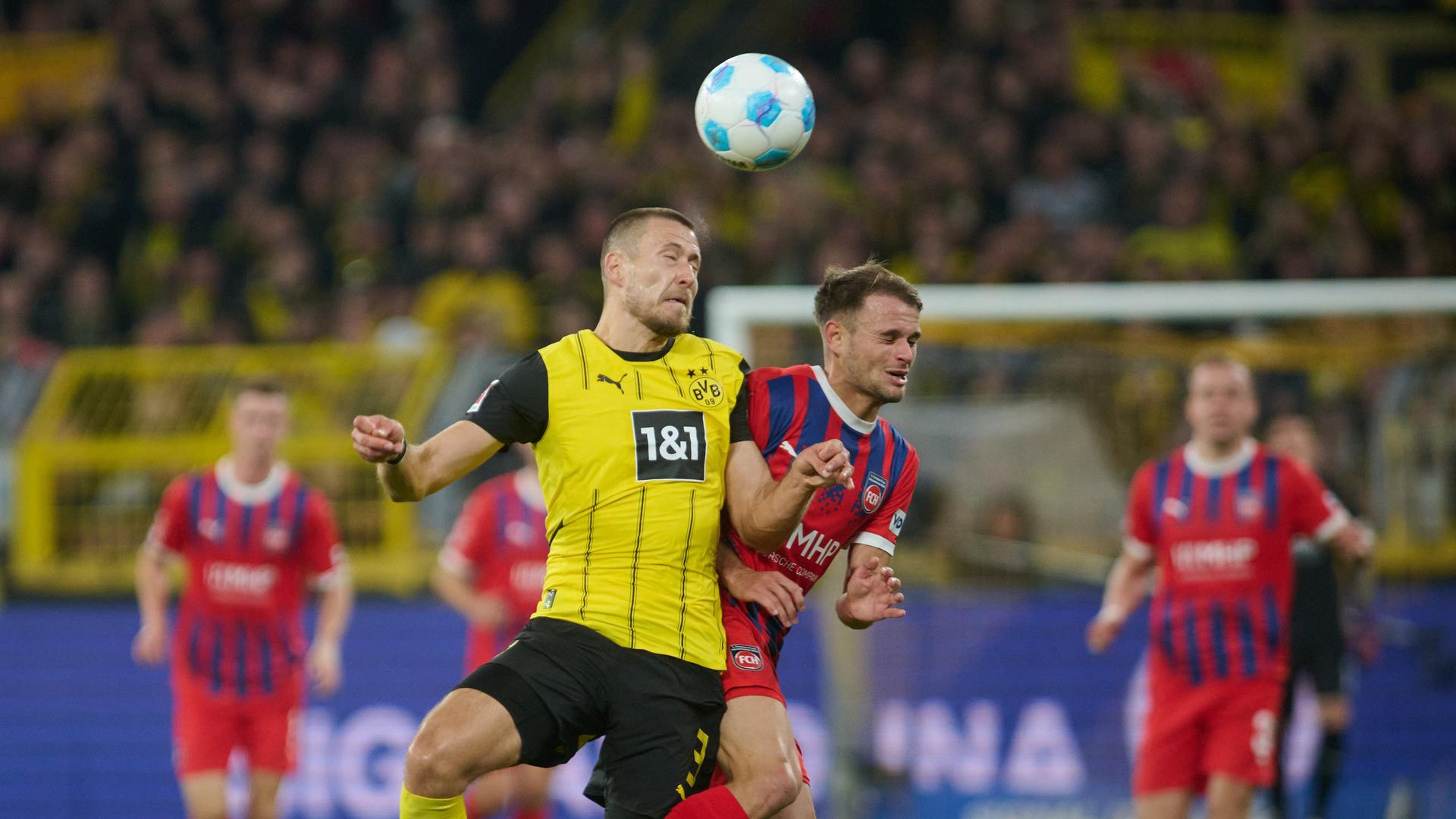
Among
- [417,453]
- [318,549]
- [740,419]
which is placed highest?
[740,419]

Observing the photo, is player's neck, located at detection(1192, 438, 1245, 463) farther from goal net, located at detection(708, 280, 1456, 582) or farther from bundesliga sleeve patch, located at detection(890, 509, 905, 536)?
bundesliga sleeve patch, located at detection(890, 509, 905, 536)

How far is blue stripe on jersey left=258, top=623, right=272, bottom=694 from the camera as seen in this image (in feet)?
23.9

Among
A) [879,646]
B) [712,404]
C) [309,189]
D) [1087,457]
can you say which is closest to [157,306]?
[309,189]

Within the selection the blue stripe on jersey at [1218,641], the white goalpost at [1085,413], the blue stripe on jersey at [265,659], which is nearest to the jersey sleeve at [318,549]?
the blue stripe on jersey at [265,659]

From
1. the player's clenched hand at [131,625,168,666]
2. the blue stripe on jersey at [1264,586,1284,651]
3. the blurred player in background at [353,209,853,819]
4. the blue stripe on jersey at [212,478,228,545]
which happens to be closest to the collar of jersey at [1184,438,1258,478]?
the blue stripe on jersey at [1264,586,1284,651]

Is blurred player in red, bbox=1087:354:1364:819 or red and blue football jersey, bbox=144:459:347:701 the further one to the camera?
red and blue football jersey, bbox=144:459:347:701

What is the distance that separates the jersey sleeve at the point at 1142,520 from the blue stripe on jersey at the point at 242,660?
4087 mm

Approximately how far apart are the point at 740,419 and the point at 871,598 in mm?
683

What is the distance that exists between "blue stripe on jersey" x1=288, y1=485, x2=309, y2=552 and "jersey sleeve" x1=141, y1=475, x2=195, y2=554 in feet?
1.62

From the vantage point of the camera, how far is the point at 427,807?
13.9 ft

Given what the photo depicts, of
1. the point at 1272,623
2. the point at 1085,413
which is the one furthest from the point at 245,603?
the point at 1085,413

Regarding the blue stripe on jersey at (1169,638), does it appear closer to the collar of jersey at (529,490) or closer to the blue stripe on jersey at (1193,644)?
the blue stripe on jersey at (1193,644)

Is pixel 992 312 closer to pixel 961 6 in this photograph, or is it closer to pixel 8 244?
pixel 961 6

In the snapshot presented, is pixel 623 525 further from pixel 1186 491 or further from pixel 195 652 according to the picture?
pixel 195 652
